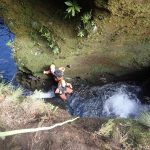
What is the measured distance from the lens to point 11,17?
862 cm

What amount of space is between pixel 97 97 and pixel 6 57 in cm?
275

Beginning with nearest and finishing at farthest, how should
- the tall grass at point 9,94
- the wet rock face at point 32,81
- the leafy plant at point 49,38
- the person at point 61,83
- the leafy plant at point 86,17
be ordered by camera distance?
the tall grass at point 9,94, the leafy plant at point 86,17, the leafy plant at point 49,38, the person at point 61,83, the wet rock face at point 32,81

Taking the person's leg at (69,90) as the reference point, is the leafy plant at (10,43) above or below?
above

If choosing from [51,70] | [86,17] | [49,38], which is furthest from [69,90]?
[86,17]

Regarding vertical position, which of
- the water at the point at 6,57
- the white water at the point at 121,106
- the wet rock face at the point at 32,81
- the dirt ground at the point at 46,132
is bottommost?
the dirt ground at the point at 46,132

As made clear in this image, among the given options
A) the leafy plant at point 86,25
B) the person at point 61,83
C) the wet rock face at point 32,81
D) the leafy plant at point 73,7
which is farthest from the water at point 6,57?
the leafy plant at point 73,7

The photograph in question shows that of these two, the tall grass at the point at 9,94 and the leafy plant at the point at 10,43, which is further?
the leafy plant at the point at 10,43

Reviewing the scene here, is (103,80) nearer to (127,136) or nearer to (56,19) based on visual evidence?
(56,19)

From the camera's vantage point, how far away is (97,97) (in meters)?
9.18

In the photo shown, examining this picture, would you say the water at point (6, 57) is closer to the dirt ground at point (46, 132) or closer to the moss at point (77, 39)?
the moss at point (77, 39)

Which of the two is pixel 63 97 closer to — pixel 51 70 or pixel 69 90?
pixel 69 90

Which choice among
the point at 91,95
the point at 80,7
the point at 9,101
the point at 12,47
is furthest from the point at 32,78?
the point at 9,101

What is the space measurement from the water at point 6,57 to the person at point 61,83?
1097 mm

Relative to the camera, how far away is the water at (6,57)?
917cm
